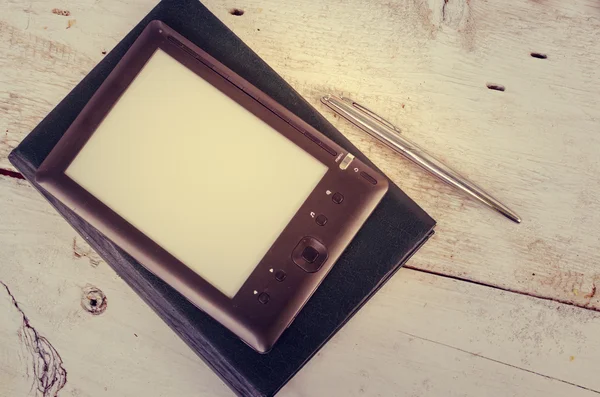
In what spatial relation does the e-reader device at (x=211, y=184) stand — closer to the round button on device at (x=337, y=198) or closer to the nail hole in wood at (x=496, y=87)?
the round button on device at (x=337, y=198)

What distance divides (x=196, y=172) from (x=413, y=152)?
0.20 metres

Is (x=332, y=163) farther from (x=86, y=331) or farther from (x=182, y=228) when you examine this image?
(x=86, y=331)

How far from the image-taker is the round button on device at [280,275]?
1.33ft

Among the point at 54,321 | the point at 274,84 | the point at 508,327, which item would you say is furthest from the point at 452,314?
the point at 54,321

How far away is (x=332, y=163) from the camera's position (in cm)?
42

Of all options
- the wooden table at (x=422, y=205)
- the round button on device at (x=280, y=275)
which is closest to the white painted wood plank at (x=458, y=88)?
the wooden table at (x=422, y=205)

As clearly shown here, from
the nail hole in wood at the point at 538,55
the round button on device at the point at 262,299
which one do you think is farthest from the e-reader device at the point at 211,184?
the nail hole in wood at the point at 538,55

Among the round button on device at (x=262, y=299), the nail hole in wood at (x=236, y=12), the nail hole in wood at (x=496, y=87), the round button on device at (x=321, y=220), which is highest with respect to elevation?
the nail hole in wood at (x=236, y=12)

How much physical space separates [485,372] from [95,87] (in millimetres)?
460

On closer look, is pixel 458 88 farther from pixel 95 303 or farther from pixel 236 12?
pixel 95 303

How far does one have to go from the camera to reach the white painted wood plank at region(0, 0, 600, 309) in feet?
1.55

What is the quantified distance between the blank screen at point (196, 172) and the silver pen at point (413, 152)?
7 cm

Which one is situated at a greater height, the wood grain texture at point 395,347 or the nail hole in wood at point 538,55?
the nail hole in wood at point 538,55

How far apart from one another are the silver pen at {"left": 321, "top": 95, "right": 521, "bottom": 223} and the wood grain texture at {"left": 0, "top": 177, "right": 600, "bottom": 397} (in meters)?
0.08
